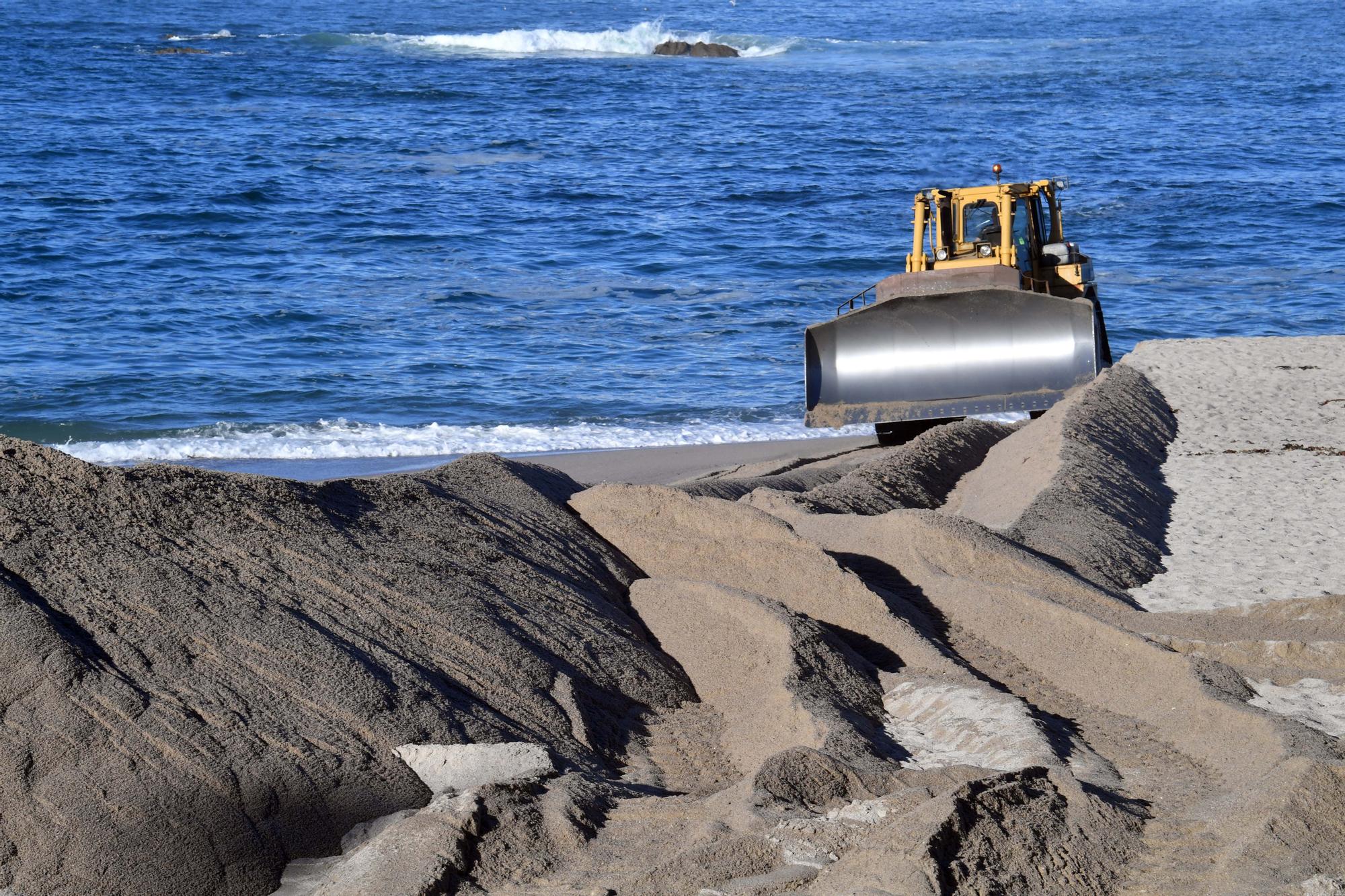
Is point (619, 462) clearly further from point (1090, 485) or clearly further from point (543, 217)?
point (543, 217)

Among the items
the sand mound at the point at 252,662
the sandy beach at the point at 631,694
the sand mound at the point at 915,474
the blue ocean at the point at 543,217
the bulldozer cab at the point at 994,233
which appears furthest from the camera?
the blue ocean at the point at 543,217

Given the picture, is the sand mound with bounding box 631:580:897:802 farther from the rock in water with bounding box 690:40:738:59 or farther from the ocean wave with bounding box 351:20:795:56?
the ocean wave with bounding box 351:20:795:56

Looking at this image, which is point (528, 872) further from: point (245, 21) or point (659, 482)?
point (245, 21)

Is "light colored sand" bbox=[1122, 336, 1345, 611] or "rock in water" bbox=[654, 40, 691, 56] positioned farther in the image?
"rock in water" bbox=[654, 40, 691, 56]

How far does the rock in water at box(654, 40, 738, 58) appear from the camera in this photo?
142 feet

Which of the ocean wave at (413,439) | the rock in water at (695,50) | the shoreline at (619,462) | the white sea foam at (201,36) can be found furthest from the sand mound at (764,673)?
the white sea foam at (201,36)

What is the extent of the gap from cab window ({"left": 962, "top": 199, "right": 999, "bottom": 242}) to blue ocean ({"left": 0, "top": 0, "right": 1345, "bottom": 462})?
246cm

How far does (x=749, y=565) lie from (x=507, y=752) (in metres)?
2.10

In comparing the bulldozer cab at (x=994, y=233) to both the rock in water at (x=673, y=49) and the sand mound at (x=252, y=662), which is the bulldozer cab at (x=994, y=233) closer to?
the sand mound at (x=252, y=662)

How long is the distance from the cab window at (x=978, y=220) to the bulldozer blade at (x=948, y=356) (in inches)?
63.2

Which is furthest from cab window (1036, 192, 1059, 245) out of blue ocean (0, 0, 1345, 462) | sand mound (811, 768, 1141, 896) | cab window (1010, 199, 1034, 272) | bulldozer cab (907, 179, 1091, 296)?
sand mound (811, 768, 1141, 896)

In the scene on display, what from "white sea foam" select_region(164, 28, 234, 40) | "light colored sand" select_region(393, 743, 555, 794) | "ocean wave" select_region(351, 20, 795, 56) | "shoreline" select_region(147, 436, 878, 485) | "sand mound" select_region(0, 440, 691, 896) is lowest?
"shoreline" select_region(147, 436, 878, 485)

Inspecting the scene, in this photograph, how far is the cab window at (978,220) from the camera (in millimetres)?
12492

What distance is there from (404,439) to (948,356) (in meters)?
4.96
